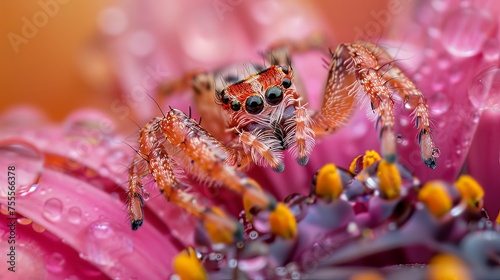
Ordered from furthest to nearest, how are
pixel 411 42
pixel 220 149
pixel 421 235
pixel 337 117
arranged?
pixel 411 42, pixel 337 117, pixel 220 149, pixel 421 235

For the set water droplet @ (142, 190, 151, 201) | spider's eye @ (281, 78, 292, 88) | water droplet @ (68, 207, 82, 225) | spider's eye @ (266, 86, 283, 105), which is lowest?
water droplet @ (68, 207, 82, 225)

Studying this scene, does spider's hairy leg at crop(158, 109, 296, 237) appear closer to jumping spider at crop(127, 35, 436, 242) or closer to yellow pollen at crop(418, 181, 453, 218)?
jumping spider at crop(127, 35, 436, 242)

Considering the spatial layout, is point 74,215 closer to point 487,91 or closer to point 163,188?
point 163,188

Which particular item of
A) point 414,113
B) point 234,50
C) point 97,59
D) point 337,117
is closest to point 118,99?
point 97,59

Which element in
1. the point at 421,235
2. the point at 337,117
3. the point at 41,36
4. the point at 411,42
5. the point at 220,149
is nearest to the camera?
the point at 421,235

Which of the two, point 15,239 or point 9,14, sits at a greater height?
point 9,14

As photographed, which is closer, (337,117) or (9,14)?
(337,117)

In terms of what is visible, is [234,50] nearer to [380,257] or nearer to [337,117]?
[337,117]

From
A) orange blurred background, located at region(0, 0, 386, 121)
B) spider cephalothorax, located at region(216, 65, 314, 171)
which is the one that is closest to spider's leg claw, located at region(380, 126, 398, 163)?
spider cephalothorax, located at region(216, 65, 314, 171)
